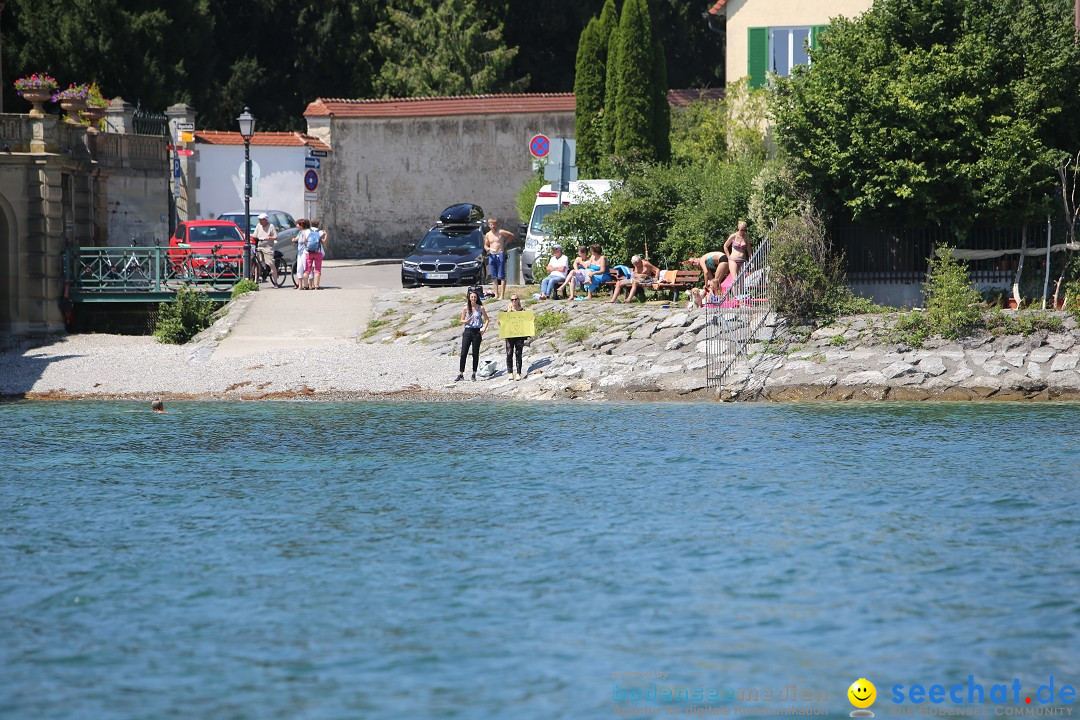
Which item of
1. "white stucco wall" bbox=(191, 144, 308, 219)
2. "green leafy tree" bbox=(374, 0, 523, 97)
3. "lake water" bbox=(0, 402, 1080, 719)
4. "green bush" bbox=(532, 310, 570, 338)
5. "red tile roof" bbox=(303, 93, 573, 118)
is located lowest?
"lake water" bbox=(0, 402, 1080, 719)

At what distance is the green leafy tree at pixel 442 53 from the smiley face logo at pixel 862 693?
4347 cm

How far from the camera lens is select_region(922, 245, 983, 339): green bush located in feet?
82.5

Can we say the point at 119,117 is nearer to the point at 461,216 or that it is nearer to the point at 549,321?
the point at 461,216

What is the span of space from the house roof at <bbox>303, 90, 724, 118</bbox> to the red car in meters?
9.10

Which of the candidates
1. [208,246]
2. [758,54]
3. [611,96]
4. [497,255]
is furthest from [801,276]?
[208,246]

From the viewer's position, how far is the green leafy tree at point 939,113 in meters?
25.8

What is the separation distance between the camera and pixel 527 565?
13828 mm

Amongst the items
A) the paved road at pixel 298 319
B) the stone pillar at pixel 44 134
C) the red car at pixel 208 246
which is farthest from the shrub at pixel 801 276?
the stone pillar at pixel 44 134

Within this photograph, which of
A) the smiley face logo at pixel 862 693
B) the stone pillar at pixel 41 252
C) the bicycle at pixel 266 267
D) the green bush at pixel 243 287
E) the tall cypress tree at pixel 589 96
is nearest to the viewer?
the smiley face logo at pixel 862 693

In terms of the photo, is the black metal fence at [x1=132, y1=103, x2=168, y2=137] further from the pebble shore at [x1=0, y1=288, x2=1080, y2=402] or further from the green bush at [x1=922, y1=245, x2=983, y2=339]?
the green bush at [x1=922, y1=245, x2=983, y2=339]

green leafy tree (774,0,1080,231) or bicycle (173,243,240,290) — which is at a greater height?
green leafy tree (774,0,1080,231)

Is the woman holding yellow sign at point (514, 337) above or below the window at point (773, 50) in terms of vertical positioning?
below

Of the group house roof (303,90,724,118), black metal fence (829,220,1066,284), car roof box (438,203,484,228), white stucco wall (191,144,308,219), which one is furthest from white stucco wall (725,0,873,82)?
white stucco wall (191,144,308,219)

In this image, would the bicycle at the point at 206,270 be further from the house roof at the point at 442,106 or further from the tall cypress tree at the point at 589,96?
the house roof at the point at 442,106
